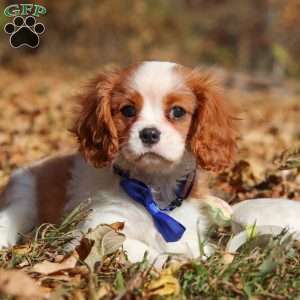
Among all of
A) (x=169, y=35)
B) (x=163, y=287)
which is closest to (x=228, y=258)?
(x=163, y=287)

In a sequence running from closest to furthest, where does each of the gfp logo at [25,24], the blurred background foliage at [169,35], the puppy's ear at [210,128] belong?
1. the puppy's ear at [210,128]
2. the gfp logo at [25,24]
3. the blurred background foliage at [169,35]

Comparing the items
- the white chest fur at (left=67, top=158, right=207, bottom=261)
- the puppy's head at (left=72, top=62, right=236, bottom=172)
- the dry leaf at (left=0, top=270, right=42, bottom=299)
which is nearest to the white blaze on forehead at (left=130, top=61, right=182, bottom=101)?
the puppy's head at (left=72, top=62, right=236, bottom=172)

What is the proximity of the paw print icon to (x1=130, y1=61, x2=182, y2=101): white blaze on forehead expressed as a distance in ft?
5.37

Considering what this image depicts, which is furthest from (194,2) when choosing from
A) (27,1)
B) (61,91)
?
(61,91)

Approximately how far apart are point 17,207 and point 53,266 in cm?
134

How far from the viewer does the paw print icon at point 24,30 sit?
5.45 meters

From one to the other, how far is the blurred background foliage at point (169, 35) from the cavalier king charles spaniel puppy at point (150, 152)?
9.59m

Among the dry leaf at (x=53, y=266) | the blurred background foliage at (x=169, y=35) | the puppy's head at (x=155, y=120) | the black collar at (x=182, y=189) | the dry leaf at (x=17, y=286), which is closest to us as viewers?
the dry leaf at (x=17, y=286)

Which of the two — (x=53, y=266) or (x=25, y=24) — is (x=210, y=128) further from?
(x=25, y=24)

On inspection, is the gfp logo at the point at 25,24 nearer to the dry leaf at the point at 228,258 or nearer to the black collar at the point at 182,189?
the black collar at the point at 182,189

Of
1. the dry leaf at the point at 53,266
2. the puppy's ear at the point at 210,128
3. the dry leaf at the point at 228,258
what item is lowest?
the dry leaf at the point at 53,266

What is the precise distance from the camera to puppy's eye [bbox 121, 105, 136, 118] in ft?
12.4

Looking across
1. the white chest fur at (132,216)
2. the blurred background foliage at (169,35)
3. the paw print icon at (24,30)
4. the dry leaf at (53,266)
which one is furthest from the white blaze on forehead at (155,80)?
the blurred background foliage at (169,35)

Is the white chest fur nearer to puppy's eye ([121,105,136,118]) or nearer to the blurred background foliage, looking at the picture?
puppy's eye ([121,105,136,118])
